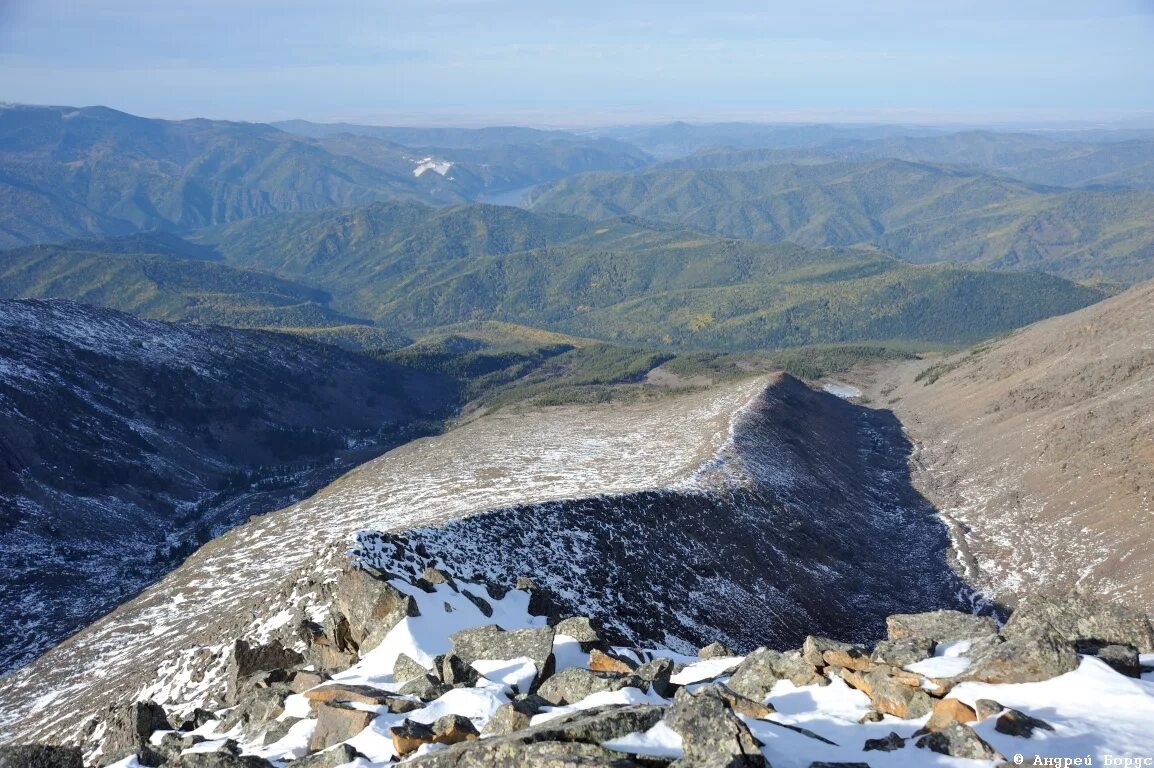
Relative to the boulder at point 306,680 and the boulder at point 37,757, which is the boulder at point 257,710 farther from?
the boulder at point 37,757

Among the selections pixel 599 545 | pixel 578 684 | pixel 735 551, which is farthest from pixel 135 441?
pixel 578 684

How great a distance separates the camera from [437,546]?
160 feet

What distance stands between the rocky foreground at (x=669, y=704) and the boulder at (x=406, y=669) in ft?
0.23

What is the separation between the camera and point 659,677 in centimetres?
2312

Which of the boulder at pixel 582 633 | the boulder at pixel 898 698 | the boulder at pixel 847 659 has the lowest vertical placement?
the boulder at pixel 582 633

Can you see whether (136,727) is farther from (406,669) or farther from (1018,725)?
(1018,725)

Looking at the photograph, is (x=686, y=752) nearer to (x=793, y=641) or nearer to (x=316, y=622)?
(x=316, y=622)

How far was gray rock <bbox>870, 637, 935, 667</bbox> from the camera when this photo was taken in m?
24.4

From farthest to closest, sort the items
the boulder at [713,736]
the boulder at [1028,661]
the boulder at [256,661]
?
the boulder at [256,661] → the boulder at [1028,661] → the boulder at [713,736]

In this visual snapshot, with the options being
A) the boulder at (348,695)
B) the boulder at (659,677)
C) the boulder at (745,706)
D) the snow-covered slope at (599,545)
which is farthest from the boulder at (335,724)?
the snow-covered slope at (599,545)

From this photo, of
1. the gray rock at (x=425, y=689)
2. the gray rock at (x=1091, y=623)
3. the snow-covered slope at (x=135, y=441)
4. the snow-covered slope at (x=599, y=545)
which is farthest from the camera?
the snow-covered slope at (x=135, y=441)

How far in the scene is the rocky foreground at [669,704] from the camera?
17.5 meters

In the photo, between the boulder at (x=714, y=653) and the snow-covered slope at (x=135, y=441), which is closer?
the boulder at (x=714, y=653)

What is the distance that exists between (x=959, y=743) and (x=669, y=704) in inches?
246
